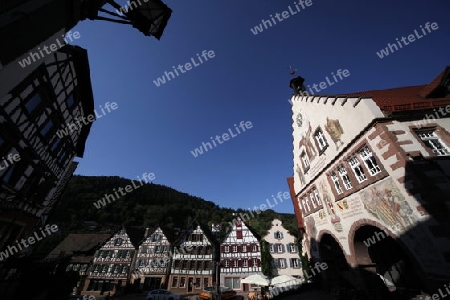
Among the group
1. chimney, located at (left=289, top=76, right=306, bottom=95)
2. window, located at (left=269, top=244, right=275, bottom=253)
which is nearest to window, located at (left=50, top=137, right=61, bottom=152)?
chimney, located at (left=289, top=76, right=306, bottom=95)

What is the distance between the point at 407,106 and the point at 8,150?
17.7 metres

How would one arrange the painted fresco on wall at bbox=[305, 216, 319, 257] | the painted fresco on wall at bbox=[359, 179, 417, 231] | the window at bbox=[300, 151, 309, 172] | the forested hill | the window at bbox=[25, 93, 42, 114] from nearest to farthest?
the painted fresco on wall at bbox=[359, 179, 417, 231]
the window at bbox=[25, 93, 42, 114]
the painted fresco on wall at bbox=[305, 216, 319, 257]
the window at bbox=[300, 151, 309, 172]
the forested hill

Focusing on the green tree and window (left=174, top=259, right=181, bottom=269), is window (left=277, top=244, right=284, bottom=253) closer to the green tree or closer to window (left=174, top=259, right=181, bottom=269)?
the green tree

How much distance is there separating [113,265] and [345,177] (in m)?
36.5

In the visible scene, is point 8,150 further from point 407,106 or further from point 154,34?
point 407,106

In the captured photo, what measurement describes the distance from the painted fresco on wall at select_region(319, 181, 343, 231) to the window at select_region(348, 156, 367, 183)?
274 cm

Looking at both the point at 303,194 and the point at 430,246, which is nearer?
the point at 430,246

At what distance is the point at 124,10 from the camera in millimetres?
4695

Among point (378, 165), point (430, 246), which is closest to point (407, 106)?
point (378, 165)

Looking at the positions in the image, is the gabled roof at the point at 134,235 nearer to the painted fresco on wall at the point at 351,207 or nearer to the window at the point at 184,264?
the window at the point at 184,264

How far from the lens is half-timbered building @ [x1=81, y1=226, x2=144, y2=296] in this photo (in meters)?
30.6

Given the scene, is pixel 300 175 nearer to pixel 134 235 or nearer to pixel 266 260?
pixel 266 260

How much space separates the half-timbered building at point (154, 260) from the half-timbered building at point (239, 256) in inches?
345

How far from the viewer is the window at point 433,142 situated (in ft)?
26.4
